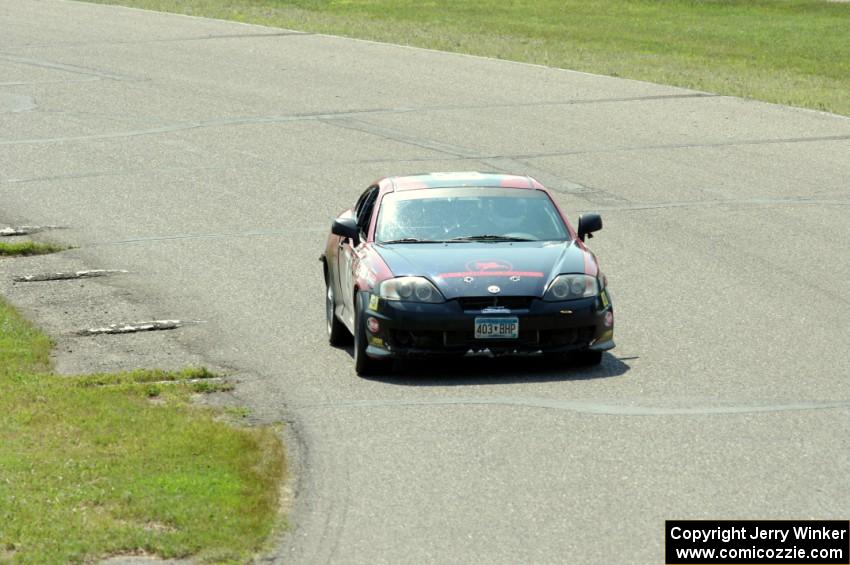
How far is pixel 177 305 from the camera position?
49.3 ft

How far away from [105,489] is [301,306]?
596 cm

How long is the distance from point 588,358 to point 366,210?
2.62 meters

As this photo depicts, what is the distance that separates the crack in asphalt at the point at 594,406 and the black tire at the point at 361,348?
78 cm

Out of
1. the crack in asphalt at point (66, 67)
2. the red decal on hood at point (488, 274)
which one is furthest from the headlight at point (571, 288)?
the crack in asphalt at point (66, 67)

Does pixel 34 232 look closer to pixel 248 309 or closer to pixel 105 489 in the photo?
pixel 248 309

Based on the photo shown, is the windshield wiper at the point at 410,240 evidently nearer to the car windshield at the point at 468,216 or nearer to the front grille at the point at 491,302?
the car windshield at the point at 468,216

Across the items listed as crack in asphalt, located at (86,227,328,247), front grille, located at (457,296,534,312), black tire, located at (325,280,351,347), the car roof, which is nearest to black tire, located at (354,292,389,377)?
front grille, located at (457,296,534,312)

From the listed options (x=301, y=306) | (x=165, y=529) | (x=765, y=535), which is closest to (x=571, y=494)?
(x=765, y=535)

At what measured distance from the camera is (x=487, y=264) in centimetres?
1226

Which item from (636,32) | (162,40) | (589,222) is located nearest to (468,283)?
(589,222)

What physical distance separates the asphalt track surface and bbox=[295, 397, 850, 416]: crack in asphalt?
0.03 m

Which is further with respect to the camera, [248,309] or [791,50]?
[791,50]

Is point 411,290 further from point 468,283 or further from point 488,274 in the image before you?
point 488,274

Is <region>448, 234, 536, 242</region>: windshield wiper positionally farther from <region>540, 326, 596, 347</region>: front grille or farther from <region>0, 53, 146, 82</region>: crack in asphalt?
<region>0, 53, 146, 82</region>: crack in asphalt
